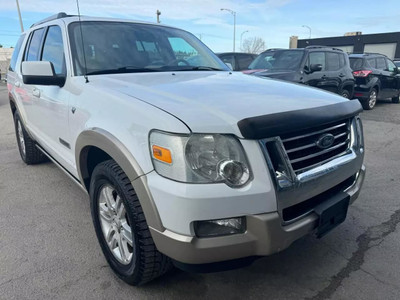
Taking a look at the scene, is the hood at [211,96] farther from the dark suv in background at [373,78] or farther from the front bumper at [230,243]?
the dark suv in background at [373,78]

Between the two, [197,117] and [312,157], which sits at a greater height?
[197,117]

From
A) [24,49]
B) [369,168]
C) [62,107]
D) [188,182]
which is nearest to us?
[188,182]

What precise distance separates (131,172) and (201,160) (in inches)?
16.5

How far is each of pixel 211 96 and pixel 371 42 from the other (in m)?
54.8

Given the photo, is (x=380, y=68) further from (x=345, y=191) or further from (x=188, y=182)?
(x=188, y=182)

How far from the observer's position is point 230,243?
5.59 feet

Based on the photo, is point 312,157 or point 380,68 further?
point 380,68

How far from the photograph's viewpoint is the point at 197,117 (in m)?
1.71

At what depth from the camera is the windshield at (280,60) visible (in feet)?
25.7

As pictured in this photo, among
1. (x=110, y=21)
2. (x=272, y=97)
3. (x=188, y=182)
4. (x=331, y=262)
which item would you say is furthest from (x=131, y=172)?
(x=110, y=21)

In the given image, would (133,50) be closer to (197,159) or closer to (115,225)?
(115,225)

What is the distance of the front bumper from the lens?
5.52 feet

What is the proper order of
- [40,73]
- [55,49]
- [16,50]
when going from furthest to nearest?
[16,50]
[55,49]
[40,73]

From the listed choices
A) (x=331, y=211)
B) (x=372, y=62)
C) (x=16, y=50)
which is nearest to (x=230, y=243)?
(x=331, y=211)
